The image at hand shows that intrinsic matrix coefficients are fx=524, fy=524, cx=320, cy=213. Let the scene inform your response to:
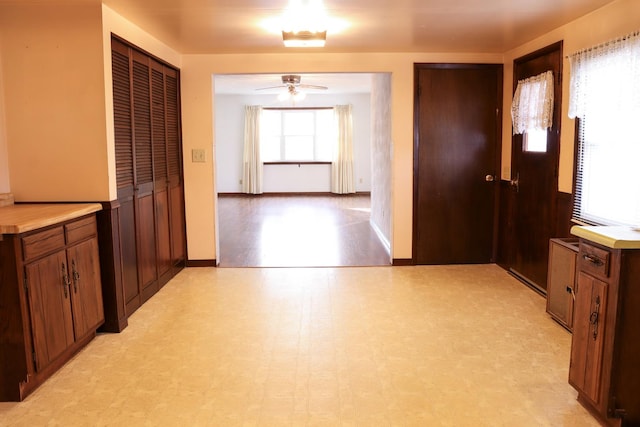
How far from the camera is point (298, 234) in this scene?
7.31 meters

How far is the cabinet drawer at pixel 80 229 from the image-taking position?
10.1ft

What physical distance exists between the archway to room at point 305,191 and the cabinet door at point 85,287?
7.20ft

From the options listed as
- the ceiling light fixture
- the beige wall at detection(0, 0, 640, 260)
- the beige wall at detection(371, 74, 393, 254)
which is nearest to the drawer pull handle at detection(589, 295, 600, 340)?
the beige wall at detection(0, 0, 640, 260)

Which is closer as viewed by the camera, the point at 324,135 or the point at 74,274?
the point at 74,274

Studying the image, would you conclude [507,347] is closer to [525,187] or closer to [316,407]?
[316,407]

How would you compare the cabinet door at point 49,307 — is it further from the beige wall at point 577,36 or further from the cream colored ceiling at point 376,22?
the beige wall at point 577,36

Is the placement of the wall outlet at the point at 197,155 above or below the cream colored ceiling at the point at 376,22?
below

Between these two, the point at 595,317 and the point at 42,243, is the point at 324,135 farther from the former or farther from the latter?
the point at 595,317

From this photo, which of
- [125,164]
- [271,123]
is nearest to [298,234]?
[125,164]

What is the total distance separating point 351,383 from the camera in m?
2.81

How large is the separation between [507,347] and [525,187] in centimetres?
198

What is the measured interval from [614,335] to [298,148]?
10461 mm

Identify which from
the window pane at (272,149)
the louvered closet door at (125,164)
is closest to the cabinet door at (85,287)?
the louvered closet door at (125,164)

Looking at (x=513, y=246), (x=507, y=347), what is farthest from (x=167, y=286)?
(x=513, y=246)
